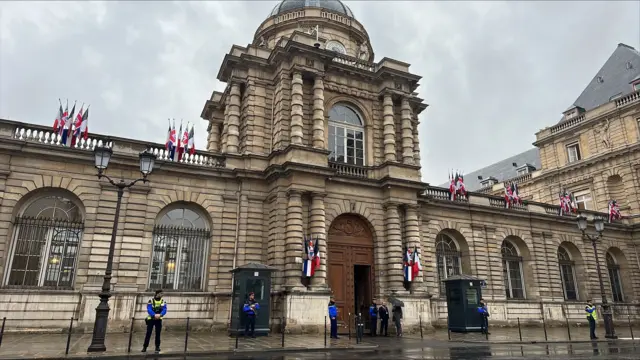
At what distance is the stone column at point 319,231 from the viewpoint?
19.4m

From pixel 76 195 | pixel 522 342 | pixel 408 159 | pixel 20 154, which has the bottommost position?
pixel 522 342

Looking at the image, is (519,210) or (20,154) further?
(519,210)

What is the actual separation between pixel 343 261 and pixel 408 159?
671cm

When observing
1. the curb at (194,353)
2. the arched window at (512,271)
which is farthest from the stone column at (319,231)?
the arched window at (512,271)

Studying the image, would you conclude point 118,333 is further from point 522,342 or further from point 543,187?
point 543,187

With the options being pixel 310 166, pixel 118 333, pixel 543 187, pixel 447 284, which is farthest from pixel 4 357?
pixel 543 187

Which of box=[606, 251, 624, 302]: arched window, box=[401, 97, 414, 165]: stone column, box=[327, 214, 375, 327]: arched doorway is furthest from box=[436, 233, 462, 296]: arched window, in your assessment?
box=[606, 251, 624, 302]: arched window

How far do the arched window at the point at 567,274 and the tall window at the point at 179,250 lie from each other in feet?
78.9

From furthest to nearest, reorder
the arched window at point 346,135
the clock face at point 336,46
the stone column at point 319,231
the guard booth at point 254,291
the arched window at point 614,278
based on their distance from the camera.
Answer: the arched window at point 614,278 < the clock face at point 336,46 < the arched window at point 346,135 < the stone column at point 319,231 < the guard booth at point 254,291

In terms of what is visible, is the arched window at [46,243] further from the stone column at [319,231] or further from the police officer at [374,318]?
the police officer at [374,318]

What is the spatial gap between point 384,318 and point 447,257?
904cm

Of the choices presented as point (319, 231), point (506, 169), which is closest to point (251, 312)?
point (319, 231)

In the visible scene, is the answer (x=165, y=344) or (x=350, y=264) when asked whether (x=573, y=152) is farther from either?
(x=165, y=344)

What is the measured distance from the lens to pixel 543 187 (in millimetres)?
39531
